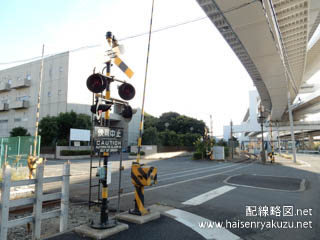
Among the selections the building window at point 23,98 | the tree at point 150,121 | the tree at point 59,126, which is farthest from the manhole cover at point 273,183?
the building window at point 23,98

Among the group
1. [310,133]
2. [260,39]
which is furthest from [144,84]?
[310,133]

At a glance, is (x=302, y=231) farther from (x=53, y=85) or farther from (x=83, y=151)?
(x=53, y=85)

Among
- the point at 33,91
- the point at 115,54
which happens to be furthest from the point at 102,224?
the point at 33,91

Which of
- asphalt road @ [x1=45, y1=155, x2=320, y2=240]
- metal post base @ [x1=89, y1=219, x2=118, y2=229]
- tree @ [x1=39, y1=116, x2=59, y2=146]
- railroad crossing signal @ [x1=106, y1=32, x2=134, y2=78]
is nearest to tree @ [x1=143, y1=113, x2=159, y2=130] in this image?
tree @ [x1=39, y1=116, x2=59, y2=146]

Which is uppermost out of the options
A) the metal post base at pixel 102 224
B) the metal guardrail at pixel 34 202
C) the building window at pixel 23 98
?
the building window at pixel 23 98

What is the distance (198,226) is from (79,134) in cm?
3343

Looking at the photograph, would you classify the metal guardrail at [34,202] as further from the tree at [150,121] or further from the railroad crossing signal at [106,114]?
the tree at [150,121]

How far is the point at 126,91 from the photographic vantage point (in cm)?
542

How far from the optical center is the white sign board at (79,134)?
34.3 meters

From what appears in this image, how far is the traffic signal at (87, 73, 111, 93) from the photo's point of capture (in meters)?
4.63

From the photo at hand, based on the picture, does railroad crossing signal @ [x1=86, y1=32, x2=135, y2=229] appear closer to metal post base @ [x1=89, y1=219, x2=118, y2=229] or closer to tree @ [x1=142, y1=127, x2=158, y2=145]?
metal post base @ [x1=89, y1=219, x2=118, y2=229]

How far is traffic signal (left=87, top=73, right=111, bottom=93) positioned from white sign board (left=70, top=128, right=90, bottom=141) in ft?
104

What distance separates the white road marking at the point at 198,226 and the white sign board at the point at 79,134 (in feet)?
103

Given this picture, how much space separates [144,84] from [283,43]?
13.8m
